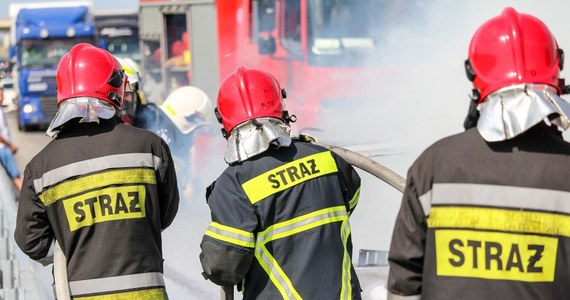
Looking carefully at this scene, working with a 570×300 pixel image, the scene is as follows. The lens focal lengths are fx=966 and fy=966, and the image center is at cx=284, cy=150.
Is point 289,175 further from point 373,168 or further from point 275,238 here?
point 373,168

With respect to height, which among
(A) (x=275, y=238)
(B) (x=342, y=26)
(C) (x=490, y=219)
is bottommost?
(B) (x=342, y=26)

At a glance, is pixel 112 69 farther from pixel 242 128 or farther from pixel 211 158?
pixel 211 158

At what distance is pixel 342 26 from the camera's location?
10.5 meters

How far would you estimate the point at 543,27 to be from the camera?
2.58m

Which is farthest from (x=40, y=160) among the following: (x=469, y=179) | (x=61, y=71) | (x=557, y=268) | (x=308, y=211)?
(x=557, y=268)

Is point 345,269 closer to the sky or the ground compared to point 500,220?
closer to the ground

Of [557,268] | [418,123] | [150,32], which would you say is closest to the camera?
[557,268]

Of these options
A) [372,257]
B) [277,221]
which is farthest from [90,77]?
[372,257]

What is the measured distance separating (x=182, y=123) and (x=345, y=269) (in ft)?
20.8

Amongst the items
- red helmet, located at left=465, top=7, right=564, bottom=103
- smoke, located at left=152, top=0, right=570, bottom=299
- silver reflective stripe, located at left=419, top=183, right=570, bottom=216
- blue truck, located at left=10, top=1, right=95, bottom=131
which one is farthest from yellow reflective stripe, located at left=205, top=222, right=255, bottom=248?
blue truck, located at left=10, top=1, right=95, bottom=131

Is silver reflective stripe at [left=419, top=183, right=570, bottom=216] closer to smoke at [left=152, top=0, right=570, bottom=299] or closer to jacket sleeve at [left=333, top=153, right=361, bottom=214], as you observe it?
jacket sleeve at [left=333, top=153, right=361, bottom=214]

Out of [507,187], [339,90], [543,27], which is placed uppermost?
[543,27]

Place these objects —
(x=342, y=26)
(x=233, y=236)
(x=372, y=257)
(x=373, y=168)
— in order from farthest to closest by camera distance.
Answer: (x=342, y=26) < (x=372, y=257) < (x=373, y=168) < (x=233, y=236)

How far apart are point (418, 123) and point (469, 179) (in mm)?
7436
